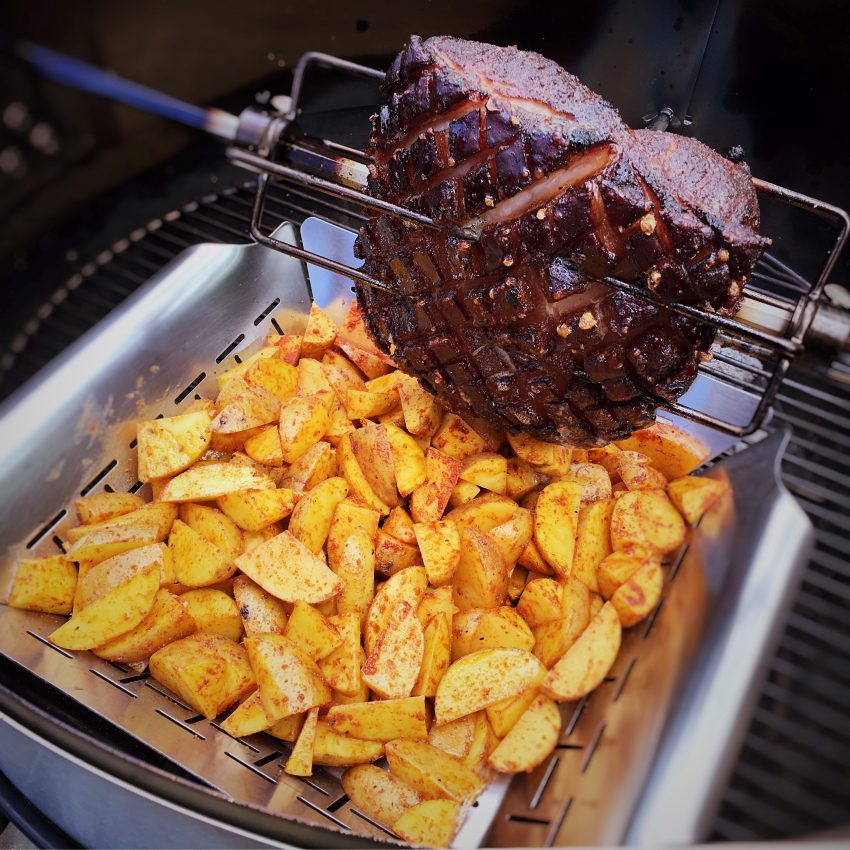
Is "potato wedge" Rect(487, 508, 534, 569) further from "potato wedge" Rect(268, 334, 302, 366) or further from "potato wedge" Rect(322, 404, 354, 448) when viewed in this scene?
"potato wedge" Rect(268, 334, 302, 366)

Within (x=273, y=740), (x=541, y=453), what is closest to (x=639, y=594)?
(x=541, y=453)

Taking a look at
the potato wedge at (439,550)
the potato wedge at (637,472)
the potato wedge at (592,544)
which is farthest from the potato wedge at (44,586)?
the potato wedge at (637,472)

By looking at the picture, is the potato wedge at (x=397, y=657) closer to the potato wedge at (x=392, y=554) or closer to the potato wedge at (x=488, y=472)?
the potato wedge at (x=392, y=554)

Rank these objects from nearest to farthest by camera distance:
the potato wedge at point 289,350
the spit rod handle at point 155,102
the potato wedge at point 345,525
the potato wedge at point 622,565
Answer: the spit rod handle at point 155,102, the potato wedge at point 622,565, the potato wedge at point 345,525, the potato wedge at point 289,350

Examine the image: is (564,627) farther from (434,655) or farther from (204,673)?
(204,673)

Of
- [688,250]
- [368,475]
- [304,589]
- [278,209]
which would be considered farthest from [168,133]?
[688,250]

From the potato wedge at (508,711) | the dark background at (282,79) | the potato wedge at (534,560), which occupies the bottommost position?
the potato wedge at (508,711)

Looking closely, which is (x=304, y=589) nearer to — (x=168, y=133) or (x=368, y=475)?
(x=368, y=475)
